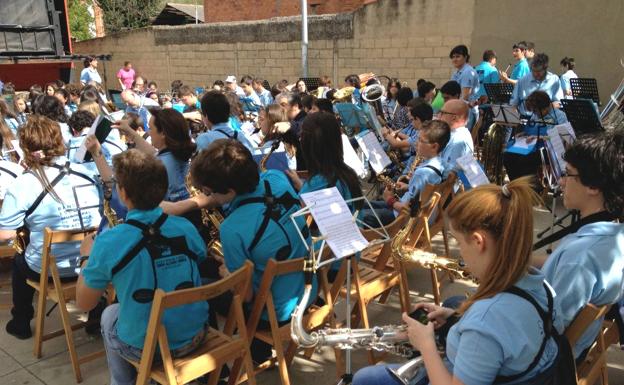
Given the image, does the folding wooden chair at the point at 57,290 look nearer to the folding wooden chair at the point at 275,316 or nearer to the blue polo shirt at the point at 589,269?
the folding wooden chair at the point at 275,316

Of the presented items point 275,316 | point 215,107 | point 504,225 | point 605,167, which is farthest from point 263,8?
point 504,225

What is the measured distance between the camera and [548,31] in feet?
32.9

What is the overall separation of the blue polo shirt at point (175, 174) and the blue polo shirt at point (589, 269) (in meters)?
2.46

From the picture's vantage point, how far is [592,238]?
1.92 meters

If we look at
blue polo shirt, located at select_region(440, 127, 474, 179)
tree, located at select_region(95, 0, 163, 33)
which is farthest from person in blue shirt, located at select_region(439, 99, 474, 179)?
tree, located at select_region(95, 0, 163, 33)

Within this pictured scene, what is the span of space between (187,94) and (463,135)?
4286 millimetres

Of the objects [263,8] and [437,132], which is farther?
[263,8]

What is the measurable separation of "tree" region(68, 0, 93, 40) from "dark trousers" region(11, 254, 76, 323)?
87.7 feet

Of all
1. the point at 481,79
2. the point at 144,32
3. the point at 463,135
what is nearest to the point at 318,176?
the point at 463,135

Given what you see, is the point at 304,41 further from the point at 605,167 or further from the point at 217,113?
the point at 605,167

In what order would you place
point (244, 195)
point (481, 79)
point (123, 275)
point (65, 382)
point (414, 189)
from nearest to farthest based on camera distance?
point (123, 275) → point (244, 195) → point (65, 382) → point (414, 189) → point (481, 79)

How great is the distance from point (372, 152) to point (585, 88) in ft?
Result: 14.0

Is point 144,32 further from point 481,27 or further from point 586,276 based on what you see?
point 586,276

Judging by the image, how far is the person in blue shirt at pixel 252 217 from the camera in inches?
97.1
